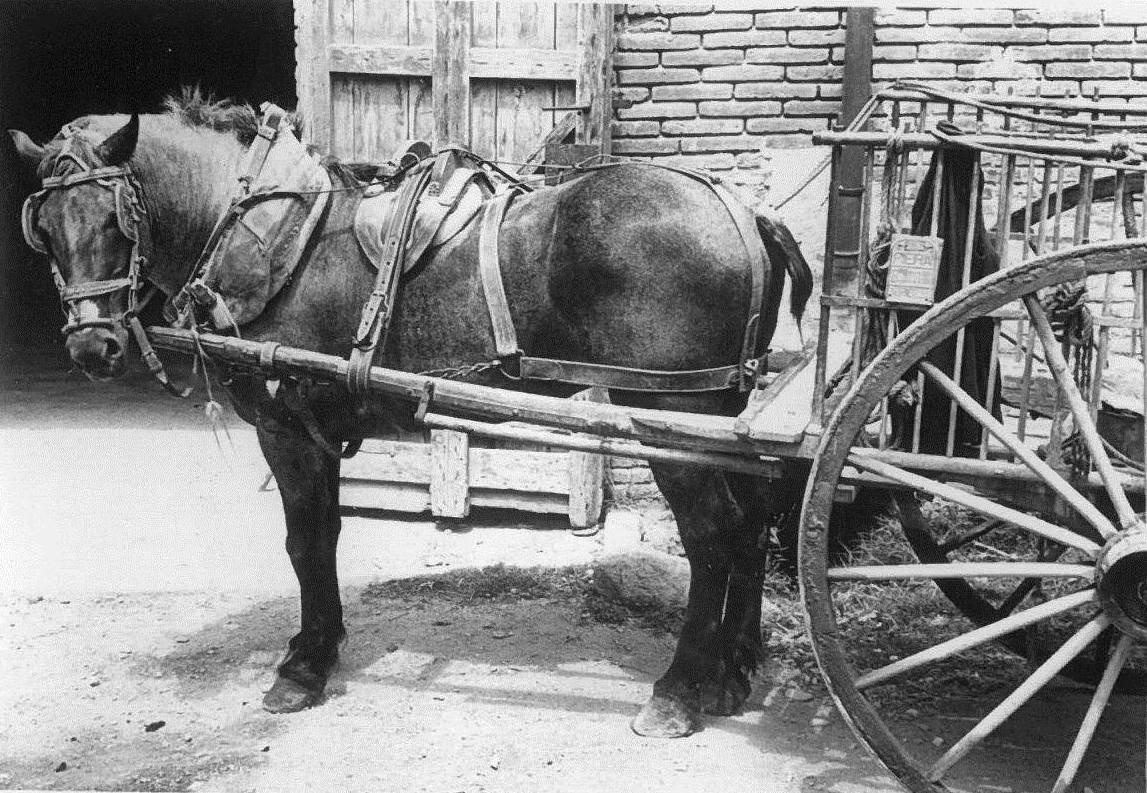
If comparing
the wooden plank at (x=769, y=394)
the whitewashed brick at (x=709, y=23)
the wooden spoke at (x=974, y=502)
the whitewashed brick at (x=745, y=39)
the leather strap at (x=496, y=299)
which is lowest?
the wooden spoke at (x=974, y=502)

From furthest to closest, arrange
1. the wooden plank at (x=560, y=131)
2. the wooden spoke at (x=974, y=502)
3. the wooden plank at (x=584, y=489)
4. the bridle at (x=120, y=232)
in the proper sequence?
the wooden plank at (x=584, y=489) < the wooden plank at (x=560, y=131) < the bridle at (x=120, y=232) < the wooden spoke at (x=974, y=502)

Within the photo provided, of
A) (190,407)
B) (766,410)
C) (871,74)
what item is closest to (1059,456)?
(766,410)

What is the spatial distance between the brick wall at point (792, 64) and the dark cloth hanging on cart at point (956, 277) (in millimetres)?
2388

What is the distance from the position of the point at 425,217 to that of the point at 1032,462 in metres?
2.14

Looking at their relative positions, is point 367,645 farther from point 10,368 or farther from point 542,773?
point 10,368

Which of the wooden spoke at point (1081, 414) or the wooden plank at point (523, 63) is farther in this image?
the wooden plank at point (523, 63)

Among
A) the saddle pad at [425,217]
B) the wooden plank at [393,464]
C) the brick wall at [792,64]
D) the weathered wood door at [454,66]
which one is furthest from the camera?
the wooden plank at [393,464]

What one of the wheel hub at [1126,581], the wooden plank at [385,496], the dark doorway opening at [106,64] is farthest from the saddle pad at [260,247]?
the dark doorway opening at [106,64]

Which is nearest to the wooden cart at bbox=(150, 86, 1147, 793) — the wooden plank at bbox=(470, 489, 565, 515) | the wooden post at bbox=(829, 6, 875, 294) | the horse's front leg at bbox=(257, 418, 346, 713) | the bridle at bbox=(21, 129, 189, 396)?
the bridle at bbox=(21, 129, 189, 396)

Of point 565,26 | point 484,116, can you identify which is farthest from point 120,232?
point 565,26

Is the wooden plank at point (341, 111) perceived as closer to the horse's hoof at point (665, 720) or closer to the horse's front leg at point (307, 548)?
the horse's front leg at point (307, 548)

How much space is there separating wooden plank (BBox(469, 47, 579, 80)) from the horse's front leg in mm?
2583

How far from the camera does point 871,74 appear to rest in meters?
5.20

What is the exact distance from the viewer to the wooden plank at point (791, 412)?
279 cm
